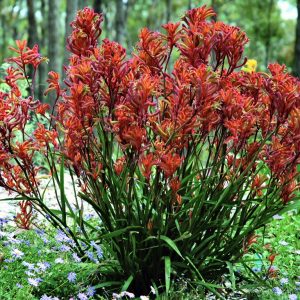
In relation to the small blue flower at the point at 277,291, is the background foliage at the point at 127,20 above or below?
above

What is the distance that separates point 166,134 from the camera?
3.00 meters

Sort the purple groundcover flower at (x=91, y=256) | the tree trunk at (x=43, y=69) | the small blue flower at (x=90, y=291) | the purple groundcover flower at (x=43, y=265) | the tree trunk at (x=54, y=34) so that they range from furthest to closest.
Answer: the tree trunk at (x=43, y=69)
the tree trunk at (x=54, y=34)
the purple groundcover flower at (x=91, y=256)
the purple groundcover flower at (x=43, y=265)
the small blue flower at (x=90, y=291)

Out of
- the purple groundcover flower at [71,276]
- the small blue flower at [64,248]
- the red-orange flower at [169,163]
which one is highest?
the red-orange flower at [169,163]

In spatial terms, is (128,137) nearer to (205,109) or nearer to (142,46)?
(205,109)

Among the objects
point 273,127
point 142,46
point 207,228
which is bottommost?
point 207,228

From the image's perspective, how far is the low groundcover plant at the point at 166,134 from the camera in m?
3.04

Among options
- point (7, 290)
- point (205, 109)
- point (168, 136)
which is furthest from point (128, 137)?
point (7, 290)

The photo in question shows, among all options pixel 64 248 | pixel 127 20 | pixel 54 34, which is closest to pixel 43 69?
pixel 54 34

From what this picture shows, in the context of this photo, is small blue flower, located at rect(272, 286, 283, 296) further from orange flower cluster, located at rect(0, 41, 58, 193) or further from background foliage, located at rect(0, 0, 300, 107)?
background foliage, located at rect(0, 0, 300, 107)

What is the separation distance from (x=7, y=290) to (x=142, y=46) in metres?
1.63

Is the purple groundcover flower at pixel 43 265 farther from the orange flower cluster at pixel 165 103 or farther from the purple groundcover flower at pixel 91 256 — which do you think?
the orange flower cluster at pixel 165 103

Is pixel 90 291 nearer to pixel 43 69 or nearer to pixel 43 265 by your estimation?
pixel 43 265

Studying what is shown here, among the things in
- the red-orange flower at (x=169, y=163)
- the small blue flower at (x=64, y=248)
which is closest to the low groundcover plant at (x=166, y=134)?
the red-orange flower at (x=169, y=163)

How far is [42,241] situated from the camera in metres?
4.01
